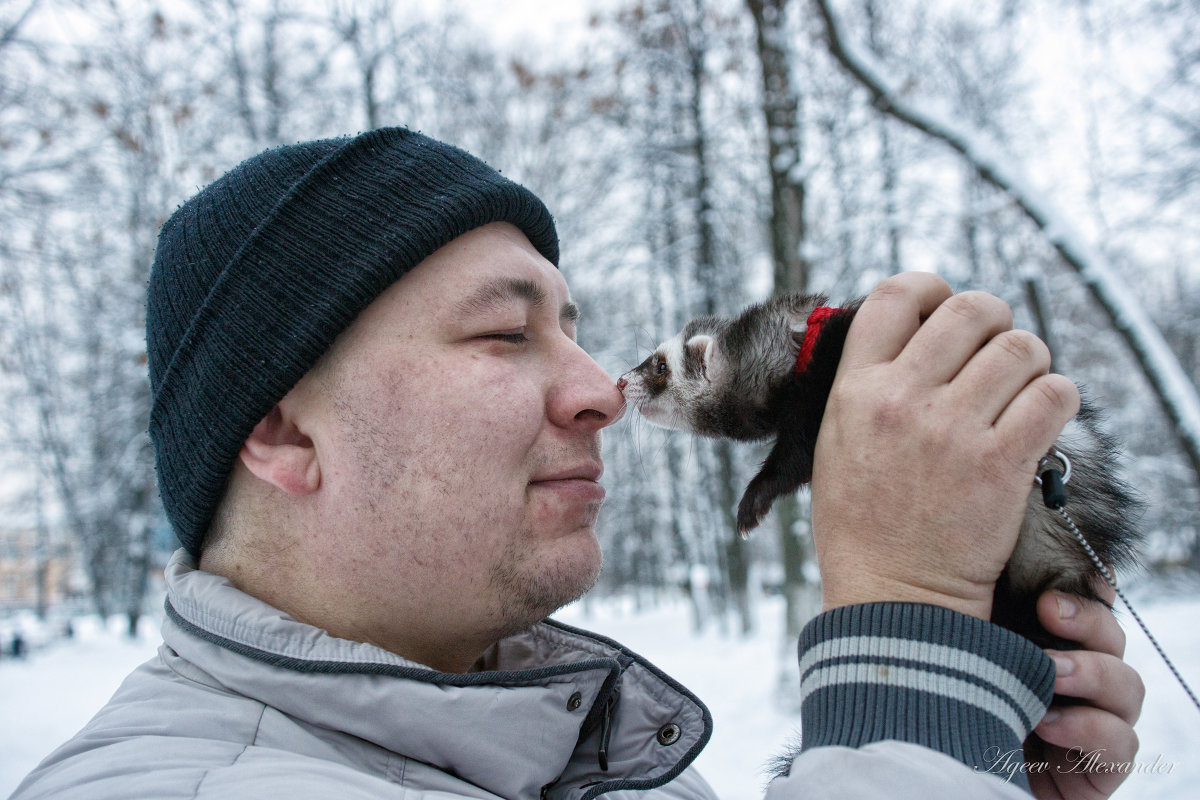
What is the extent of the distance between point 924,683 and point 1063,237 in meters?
5.30

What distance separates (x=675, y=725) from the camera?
144cm

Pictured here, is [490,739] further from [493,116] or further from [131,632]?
[131,632]

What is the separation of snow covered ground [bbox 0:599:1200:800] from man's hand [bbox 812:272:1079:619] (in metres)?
0.85

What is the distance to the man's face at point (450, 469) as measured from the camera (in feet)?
4.43

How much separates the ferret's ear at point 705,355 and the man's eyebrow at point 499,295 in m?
0.96

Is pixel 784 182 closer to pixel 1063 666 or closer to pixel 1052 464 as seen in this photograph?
pixel 1052 464

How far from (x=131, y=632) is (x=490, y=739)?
22.5 metres

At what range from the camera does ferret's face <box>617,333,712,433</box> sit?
2512 millimetres

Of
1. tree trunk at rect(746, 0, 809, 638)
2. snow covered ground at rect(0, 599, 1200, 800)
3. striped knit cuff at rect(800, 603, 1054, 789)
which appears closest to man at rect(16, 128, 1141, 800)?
striped knit cuff at rect(800, 603, 1054, 789)

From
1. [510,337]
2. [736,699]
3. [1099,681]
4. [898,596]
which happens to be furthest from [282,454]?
[736,699]

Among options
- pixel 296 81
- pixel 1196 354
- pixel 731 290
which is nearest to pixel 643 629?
pixel 731 290

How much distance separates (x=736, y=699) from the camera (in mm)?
8578

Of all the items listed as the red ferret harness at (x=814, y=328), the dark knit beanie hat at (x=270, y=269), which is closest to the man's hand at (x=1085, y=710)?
the red ferret harness at (x=814, y=328)

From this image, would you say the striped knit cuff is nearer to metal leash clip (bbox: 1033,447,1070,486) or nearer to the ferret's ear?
metal leash clip (bbox: 1033,447,1070,486)
